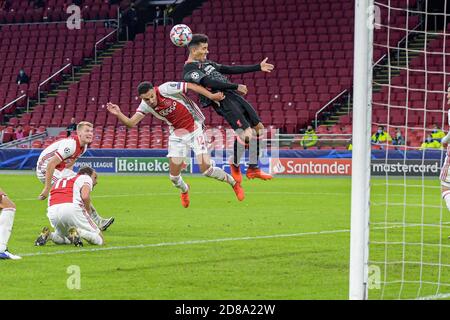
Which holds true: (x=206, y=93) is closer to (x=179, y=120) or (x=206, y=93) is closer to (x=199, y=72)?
(x=199, y=72)

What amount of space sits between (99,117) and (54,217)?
26.8 m

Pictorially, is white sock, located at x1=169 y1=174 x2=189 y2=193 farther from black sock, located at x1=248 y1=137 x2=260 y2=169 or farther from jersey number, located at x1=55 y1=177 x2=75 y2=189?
Result: jersey number, located at x1=55 y1=177 x2=75 y2=189

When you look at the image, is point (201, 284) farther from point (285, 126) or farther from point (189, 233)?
point (285, 126)

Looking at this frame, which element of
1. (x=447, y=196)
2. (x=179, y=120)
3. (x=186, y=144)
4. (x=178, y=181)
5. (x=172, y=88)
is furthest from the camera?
(x=178, y=181)

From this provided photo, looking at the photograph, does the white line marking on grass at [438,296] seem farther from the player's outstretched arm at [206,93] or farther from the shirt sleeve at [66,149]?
the shirt sleeve at [66,149]

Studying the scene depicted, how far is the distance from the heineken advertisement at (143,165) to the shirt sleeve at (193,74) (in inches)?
812

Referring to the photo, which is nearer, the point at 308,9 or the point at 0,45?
the point at 308,9

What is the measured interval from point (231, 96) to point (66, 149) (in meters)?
2.51

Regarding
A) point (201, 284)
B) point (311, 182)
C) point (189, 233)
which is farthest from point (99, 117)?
point (201, 284)

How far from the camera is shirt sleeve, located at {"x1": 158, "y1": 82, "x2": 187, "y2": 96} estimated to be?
1340 cm

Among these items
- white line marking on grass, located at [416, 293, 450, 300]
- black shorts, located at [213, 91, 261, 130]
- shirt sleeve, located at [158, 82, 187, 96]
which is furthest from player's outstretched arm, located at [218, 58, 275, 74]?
white line marking on grass, located at [416, 293, 450, 300]

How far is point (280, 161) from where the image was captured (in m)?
32.5

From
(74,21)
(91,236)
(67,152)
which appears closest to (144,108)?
(67,152)

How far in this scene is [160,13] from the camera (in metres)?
44.4
